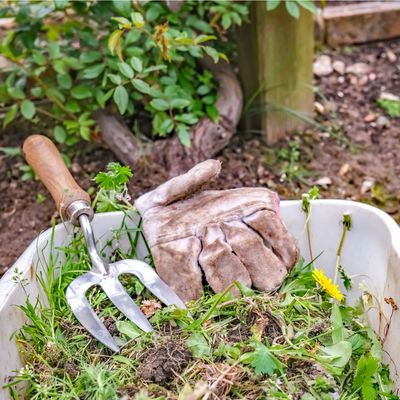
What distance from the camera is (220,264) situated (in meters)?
1.30

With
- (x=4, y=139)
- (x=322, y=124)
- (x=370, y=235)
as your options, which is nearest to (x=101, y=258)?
(x=370, y=235)

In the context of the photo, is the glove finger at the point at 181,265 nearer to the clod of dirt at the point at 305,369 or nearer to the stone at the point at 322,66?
the clod of dirt at the point at 305,369

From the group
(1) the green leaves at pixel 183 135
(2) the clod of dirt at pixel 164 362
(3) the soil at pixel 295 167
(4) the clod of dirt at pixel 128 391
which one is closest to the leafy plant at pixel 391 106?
(3) the soil at pixel 295 167

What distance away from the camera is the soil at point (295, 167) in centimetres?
187

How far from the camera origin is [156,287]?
1304mm

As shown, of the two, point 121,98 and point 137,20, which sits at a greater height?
point 137,20

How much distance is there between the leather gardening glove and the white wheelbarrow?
0.09 meters

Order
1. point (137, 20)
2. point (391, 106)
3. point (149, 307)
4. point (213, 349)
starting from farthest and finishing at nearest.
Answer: point (391, 106), point (137, 20), point (149, 307), point (213, 349)

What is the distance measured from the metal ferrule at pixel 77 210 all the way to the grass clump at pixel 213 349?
7cm

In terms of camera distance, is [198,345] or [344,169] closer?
[198,345]

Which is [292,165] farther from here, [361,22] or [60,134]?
[361,22]

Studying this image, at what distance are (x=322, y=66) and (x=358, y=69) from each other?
143mm

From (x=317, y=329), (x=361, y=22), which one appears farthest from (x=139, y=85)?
(x=361, y=22)

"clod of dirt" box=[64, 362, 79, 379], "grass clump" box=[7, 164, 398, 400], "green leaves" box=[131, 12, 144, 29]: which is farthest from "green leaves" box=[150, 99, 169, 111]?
"clod of dirt" box=[64, 362, 79, 379]
